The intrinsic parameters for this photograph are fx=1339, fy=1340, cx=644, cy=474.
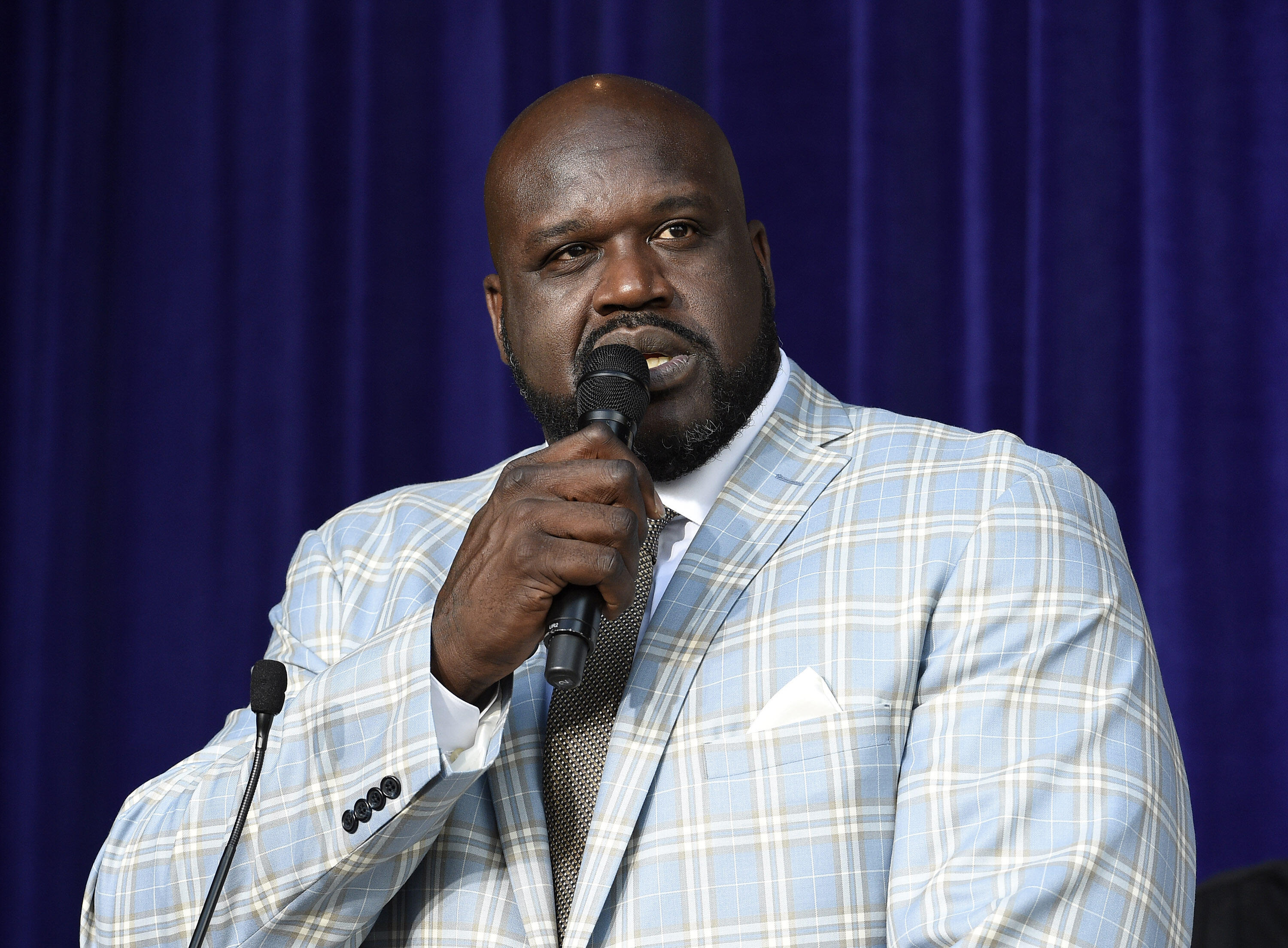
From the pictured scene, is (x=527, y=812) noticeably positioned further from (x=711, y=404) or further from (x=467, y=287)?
(x=467, y=287)

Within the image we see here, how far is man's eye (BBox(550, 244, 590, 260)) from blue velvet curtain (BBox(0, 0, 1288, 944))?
862 millimetres

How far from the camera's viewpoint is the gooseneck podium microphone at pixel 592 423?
1.01m

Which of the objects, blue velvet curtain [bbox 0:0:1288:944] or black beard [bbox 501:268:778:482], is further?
blue velvet curtain [bbox 0:0:1288:944]

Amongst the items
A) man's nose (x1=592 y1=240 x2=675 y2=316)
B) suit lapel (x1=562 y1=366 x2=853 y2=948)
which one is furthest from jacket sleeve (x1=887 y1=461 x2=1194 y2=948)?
man's nose (x1=592 y1=240 x2=675 y2=316)

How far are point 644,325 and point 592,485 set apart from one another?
0.38 m

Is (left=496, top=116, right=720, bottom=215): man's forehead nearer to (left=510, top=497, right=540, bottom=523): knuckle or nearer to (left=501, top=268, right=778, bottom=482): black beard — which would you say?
(left=501, top=268, right=778, bottom=482): black beard

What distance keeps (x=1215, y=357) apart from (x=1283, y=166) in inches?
12.1

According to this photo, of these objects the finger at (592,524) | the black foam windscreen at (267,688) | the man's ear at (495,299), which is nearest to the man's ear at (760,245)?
the man's ear at (495,299)

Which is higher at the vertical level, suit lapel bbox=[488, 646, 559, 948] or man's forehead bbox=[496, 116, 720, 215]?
man's forehead bbox=[496, 116, 720, 215]

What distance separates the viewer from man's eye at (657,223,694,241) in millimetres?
1490

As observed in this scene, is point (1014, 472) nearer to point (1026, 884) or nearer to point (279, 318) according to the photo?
point (1026, 884)

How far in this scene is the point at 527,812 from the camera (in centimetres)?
126

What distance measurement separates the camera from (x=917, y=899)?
1.15 metres

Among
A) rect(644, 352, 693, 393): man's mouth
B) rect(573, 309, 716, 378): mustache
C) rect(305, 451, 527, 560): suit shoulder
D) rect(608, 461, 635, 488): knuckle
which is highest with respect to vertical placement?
rect(573, 309, 716, 378): mustache
